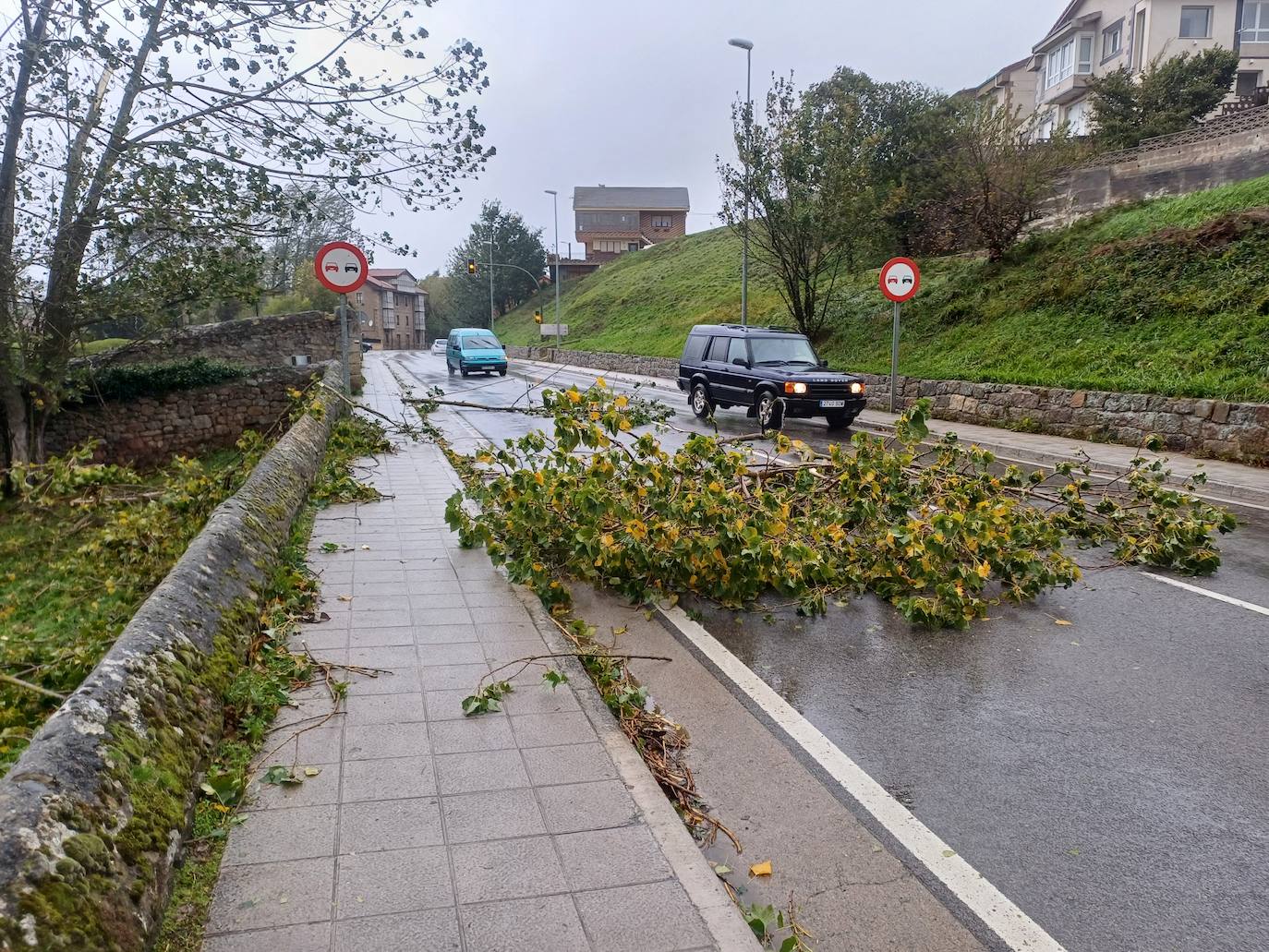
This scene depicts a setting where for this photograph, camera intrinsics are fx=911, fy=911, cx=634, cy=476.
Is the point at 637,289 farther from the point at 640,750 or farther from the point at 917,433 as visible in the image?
the point at 640,750

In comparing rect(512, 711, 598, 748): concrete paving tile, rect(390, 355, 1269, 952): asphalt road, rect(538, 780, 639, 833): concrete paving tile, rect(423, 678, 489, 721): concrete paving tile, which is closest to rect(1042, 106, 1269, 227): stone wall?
rect(390, 355, 1269, 952): asphalt road

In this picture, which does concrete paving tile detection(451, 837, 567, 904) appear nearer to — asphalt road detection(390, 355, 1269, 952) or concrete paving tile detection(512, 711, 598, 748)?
concrete paving tile detection(512, 711, 598, 748)

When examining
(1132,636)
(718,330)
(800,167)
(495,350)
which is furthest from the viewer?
(495,350)

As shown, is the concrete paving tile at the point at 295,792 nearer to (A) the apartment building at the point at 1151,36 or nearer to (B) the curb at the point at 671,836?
(B) the curb at the point at 671,836

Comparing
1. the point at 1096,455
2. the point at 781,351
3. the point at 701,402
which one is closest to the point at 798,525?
the point at 1096,455

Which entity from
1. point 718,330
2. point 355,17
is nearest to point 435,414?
point 718,330

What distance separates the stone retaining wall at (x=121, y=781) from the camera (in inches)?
83.4

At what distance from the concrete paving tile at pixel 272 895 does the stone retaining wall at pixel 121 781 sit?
0.57 feet

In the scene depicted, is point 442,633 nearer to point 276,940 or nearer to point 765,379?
point 276,940

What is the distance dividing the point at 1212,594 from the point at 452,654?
5.29 m

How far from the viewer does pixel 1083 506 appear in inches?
308

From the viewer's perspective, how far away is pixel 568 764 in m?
3.68

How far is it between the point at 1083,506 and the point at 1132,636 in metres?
2.51

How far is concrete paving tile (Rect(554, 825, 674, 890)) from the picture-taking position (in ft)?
9.45
